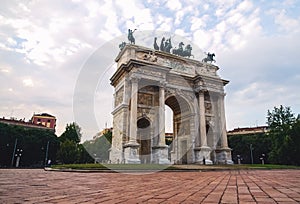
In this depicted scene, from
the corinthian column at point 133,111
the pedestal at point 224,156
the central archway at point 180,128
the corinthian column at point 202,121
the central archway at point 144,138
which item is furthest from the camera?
the central archway at point 180,128

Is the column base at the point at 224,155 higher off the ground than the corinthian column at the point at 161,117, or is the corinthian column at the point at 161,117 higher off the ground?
the corinthian column at the point at 161,117

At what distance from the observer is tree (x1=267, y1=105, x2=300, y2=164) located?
114 feet

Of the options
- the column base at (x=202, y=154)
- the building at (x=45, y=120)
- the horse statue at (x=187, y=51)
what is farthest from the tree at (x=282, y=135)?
the building at (x=45, y=120)

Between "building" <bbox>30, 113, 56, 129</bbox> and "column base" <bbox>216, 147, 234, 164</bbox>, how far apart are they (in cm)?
6577

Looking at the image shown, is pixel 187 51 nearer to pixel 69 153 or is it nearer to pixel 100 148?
pixel 69 153

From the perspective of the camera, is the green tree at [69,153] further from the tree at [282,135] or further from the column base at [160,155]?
the tree at [282,135]

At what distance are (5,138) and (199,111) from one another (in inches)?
1462

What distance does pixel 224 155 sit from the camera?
29.6 m

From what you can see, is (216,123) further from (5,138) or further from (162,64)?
(5,138)

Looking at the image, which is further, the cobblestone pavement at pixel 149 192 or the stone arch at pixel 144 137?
the stone arch at pixel 144 137

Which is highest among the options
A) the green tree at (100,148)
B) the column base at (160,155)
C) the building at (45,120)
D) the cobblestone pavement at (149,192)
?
the building at (45,120)

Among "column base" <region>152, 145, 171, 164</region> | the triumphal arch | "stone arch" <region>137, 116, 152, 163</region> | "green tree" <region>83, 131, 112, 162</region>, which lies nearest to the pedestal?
the triumphal arch

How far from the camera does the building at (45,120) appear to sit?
80125 millimetres

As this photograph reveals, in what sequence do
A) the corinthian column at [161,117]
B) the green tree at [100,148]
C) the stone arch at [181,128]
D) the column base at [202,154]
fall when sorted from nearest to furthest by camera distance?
the corinthian column at [161,117] < the column base at [202,154] < the stone arch at [181,128] < the green tree at [100,148]
